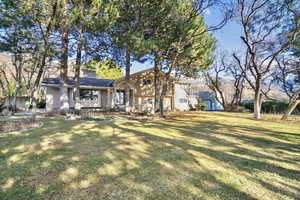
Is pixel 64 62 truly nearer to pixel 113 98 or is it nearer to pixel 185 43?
pixel 113 98

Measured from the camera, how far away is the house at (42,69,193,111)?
50.0 ft

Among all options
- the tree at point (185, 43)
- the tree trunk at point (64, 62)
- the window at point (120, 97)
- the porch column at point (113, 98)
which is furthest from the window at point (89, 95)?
the tree at point (185, 43)

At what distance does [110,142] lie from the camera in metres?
5.37

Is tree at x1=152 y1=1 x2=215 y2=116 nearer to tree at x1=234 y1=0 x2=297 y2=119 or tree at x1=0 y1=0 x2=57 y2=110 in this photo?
tree at x1=234 y1=0 x2=297 y2=119

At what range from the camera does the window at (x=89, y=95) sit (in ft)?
56.6

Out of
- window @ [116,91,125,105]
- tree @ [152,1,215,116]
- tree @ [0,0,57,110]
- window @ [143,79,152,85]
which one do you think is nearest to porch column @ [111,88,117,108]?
window @ [116,91,125,105]

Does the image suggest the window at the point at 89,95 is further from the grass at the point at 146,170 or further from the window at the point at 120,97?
the grass at the point at 146,170

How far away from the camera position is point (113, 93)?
17234mm

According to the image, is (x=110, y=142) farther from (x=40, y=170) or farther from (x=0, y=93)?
(x=0, y=93)

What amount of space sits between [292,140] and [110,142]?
277 inches

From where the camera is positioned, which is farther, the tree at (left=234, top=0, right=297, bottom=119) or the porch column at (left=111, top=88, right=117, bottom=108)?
the porch column at (left=111, top=88, right=117, bottom=108)

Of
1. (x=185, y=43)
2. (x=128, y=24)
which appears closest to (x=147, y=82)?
(x=185, y=43)

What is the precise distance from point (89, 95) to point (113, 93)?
291cm

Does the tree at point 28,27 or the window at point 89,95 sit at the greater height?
the tree at point 28,27
